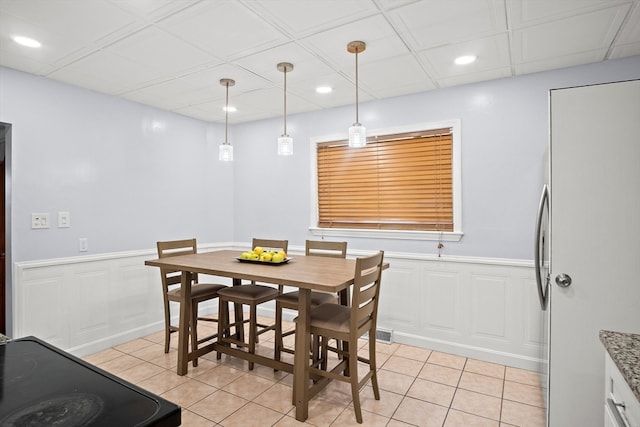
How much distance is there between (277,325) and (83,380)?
6.53 feet

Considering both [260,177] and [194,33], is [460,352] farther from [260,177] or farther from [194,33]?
[194,33]

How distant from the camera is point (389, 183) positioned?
144 inches

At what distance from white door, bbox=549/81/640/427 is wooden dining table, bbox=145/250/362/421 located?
3.84 feet

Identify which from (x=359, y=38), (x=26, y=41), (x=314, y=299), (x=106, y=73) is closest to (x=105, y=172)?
(x=106, y=73)

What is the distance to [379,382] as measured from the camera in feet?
8.98

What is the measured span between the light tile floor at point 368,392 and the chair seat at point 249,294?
2.00ft

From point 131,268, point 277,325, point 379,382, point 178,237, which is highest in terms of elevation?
point 178,237

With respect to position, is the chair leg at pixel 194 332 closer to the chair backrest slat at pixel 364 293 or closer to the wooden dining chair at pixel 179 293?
the wooden dining chair at pixel 179 293

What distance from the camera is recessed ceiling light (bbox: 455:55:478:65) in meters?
2.64

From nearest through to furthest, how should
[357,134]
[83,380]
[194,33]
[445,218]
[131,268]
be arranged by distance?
[83,380]
[194,33]
[357,134]
[445,218]
[131,268]

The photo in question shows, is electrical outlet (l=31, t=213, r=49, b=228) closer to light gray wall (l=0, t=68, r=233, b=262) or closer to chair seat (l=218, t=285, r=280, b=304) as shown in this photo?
light gray wall (l=0, t=68, r=233, b=262)

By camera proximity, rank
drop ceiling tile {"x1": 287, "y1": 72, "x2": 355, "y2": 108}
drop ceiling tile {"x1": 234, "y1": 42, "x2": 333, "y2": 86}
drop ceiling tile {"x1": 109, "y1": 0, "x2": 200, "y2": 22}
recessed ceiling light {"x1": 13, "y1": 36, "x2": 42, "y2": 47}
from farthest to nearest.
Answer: drop ceiling tile {"x1": 287, "y1": 72, "x2": 355, "y2": 108} < drop ceiling tile {"x1": 234, "y1": 42, "x2": 333, "y2": 86} < recessed ceiling light {"x1": 13, "y1": 36, "x2": 42, "y2": 47} < drop ceiling tile {"x1": 109, "y1": 0, "x2": 200, "y2": 22}

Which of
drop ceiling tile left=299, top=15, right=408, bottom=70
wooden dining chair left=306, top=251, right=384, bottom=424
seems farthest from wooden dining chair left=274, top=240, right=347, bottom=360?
drop ceiling tile left=299, top=15, right=408, bottom=70

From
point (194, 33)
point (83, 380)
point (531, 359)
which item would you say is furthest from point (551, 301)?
point (194, 33)
